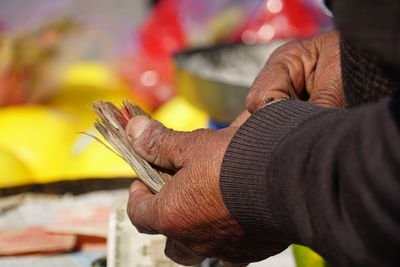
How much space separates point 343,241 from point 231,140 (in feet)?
0.75

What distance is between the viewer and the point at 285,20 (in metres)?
2.67

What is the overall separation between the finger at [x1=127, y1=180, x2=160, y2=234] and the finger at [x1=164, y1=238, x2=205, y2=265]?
0.05 m

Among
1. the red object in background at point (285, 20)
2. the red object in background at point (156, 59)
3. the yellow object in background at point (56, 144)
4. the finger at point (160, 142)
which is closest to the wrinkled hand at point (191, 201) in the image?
the finger at point (160, 142)

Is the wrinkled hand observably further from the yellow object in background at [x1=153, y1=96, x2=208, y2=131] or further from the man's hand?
the yellow object in background at [x1=153, y1=96, x2=208, y2=131]

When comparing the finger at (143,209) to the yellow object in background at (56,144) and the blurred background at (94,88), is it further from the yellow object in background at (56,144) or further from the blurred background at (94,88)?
the yellow object in background at (56,144)

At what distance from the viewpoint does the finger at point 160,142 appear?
0.93 m

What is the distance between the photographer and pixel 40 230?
1558 millimetres

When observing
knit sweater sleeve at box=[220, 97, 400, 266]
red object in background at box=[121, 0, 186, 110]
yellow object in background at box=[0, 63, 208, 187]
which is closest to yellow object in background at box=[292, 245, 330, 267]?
knit sweater sleeve at box=[220, 97, 400, 266]

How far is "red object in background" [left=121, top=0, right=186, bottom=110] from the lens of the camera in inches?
112

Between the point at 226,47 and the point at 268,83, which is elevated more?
the point at 268,83

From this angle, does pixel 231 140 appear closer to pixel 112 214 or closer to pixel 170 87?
pixel 112 214

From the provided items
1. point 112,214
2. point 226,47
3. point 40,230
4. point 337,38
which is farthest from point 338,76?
point 226,47

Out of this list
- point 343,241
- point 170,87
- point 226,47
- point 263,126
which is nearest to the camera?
point 343,241

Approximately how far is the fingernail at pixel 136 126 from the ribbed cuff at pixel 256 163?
19cm
